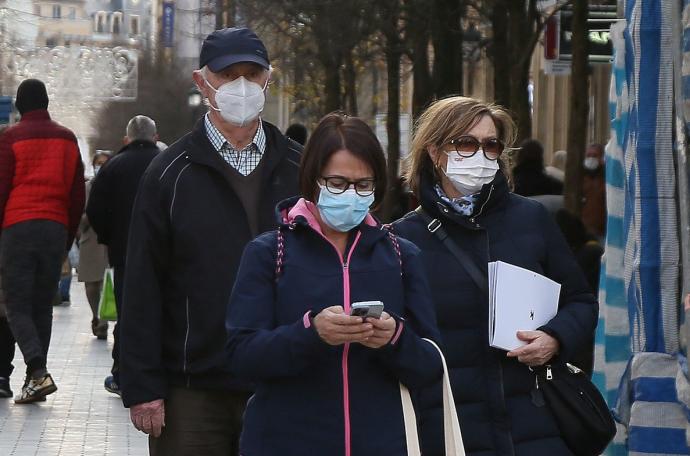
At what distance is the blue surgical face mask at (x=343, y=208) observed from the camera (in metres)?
4.13

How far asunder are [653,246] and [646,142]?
0.41m

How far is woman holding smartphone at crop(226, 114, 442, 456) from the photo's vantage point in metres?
4.09

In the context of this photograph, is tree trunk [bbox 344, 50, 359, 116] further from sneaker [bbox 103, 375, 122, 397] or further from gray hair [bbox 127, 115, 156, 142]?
gray hair [bbox 127, 115, 156, 142]

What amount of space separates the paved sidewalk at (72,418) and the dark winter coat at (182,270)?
4.27 metres

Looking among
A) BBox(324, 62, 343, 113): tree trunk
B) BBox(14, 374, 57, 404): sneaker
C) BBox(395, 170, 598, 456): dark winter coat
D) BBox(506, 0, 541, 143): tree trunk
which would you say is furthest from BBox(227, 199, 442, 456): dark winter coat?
BBox(324, 62, 343, 113): tree trunk

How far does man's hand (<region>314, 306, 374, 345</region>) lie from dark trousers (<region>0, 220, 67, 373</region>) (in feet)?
24.7

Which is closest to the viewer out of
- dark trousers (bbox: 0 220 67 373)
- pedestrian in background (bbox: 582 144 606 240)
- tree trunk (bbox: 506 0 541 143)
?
dark trousers (bbox: 0 220 67 373)

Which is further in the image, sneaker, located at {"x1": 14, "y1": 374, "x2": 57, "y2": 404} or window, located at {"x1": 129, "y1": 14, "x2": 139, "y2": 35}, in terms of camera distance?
window, located at {"x1": 129, "y1": 14, "x2": 139, "y2": 35}

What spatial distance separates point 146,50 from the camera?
79.7 m

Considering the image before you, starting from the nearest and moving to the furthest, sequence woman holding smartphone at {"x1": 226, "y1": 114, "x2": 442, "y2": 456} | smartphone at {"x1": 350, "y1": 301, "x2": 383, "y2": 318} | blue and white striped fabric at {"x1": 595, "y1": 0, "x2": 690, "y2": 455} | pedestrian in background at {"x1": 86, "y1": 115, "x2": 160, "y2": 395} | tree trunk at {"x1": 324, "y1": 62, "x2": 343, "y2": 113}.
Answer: smartphone at {"x1": 350, "y1": 301, "x2": 383, "y2": 318} < woman holding smartphone at {"x1": 226, "y1": 114, "x2": 442, "y2": 456} < blue and white striped fabric at {"x1": 595, "y1": 0, "x2": 690, "y2": 455} < pedestrian in background at {"x1": 86, "y1": 115, "x2": 160, "y2": 395} < tree trunk at {"x1": 324, "y1": 62, "x2": 343, "y2": 113}

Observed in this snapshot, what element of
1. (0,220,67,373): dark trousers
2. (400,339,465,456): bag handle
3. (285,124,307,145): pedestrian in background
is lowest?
(0,220,67,373): dark trousers

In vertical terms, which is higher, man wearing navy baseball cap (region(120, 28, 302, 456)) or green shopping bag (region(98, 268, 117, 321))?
man wearing navy baseball cap (region(120, 28, 302, 456))

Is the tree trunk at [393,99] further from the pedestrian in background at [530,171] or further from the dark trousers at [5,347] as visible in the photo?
the dark trousers at [5,347]

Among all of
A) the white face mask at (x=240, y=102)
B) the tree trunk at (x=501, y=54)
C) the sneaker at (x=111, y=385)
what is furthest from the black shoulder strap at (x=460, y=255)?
the tree trunk at (x=501, y=54)
